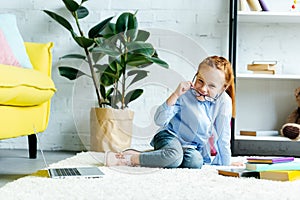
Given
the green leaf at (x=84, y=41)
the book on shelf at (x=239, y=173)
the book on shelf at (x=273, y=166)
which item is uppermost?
the green leaf at (x=84, y=41)

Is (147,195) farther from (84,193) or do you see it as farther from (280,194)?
(280,194)

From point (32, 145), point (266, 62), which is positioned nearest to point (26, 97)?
point (32, 145)

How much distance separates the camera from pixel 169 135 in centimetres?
240

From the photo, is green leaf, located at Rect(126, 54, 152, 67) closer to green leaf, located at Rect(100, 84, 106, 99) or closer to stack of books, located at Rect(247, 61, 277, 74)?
green leaf, located at Rect(100, 84, 106, 99)

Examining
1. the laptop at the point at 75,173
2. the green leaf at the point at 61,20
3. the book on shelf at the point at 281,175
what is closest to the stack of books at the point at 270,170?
the book on shelf at the point at 281,175

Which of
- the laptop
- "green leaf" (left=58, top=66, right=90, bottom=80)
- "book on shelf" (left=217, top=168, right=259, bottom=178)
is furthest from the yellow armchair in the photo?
"book on shelf" (left=217, top=168, right=259, bottom=178)

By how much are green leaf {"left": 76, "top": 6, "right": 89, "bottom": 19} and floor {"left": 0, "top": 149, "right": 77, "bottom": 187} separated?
0.86 metres

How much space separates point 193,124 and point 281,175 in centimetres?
52

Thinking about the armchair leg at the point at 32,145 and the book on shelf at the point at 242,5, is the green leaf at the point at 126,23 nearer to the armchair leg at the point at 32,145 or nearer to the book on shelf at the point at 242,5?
the book on shelf at the point at 242,5

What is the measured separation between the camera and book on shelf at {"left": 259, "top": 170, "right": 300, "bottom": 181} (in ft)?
6.67

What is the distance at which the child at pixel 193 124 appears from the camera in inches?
91.3

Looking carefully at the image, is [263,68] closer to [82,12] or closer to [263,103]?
[263,103]

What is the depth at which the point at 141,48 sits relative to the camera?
3.13 meters

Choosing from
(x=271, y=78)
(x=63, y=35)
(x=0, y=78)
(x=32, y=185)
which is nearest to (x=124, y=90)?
(x=63, y=35)
